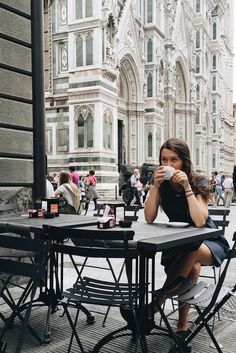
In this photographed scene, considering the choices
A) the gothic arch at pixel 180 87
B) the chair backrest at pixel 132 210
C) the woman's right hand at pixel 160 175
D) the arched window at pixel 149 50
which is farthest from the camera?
the gothic arch at pixel 180 87

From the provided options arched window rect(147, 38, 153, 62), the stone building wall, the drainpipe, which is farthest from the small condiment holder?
arched window rect(147, 38, 153, 62)

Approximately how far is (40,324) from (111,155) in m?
18.9

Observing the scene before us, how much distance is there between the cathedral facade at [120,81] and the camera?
71.1ft

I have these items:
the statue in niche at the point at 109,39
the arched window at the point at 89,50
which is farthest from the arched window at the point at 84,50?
the statue in niche at the point at 109,39

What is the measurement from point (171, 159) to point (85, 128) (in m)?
18.6

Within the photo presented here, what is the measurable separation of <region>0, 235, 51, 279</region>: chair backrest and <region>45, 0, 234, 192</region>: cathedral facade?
18.5 meters

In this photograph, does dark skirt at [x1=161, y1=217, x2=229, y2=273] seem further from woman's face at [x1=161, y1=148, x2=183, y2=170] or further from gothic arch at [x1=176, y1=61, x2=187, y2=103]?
gothic arch at [x1=176, y1=61, x2=187, y2=103]

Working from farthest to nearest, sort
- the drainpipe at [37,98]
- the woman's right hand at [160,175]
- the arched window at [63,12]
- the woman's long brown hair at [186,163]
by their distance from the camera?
the arched window at [63,12]
the drainpipe at [37,98]
the woman's long brown hair at [186,163]
the woman's right hand at [160,175]

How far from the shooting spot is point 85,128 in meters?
22.0

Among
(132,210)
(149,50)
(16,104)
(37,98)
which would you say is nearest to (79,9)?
(149,50)

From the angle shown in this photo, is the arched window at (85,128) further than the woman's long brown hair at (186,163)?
Yes

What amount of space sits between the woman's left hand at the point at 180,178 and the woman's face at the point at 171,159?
0.18 meters

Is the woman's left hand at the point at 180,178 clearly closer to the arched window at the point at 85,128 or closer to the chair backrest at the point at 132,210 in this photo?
the chair backrest at the point at 132,210

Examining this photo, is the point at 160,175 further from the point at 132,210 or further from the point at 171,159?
the point at 132,210
